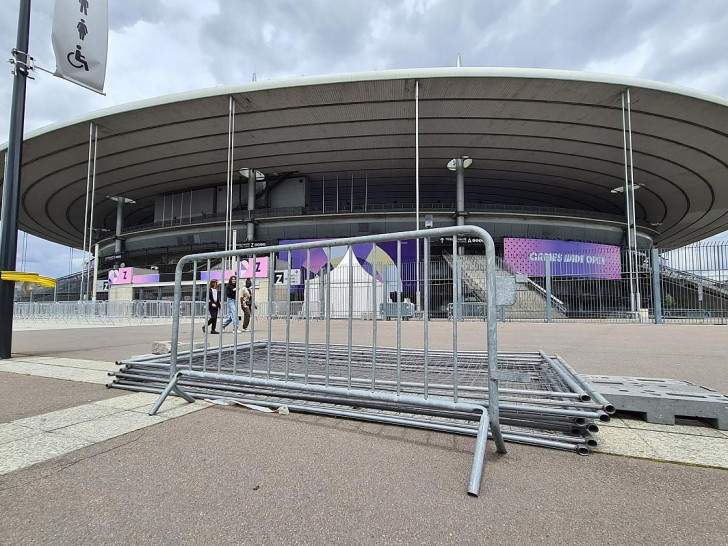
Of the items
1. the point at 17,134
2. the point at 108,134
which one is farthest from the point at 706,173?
the point at 108,134

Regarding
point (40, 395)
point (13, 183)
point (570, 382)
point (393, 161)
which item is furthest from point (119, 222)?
point (570, 382)

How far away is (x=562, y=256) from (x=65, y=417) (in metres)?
34.4

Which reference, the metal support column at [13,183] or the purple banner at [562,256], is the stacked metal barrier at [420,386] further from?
the purple banner at [562,256]

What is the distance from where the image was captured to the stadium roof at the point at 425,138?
2195cm

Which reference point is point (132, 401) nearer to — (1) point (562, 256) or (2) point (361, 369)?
(2) point (361, 369)

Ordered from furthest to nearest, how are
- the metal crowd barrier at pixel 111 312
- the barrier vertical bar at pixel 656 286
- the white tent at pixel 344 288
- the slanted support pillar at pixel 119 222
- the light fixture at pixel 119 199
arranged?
the slanted support pillar at pixel 119 222, the light fixture at pixel 119 199, the metal crowd barrier at pixel 111 312, the barrier vertical bar at pixel 656 286, the white tent at pixel 344 288

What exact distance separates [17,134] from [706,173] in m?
40.1

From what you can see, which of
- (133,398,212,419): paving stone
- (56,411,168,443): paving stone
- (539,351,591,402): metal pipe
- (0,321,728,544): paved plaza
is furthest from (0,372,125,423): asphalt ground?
(539,351,591,402): metal pipe

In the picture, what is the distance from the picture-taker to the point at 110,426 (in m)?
3.17

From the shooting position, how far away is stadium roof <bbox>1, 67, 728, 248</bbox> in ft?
72.0

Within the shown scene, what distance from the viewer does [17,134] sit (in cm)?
688

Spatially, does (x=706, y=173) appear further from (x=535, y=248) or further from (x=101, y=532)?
(x=101, y=532)

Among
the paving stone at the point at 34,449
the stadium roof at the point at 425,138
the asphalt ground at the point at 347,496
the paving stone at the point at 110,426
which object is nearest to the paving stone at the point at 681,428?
the asphalt ground at the point at 347,496

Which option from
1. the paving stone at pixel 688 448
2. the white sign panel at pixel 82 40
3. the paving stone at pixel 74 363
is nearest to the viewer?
the paving stone at pixel 688 448
